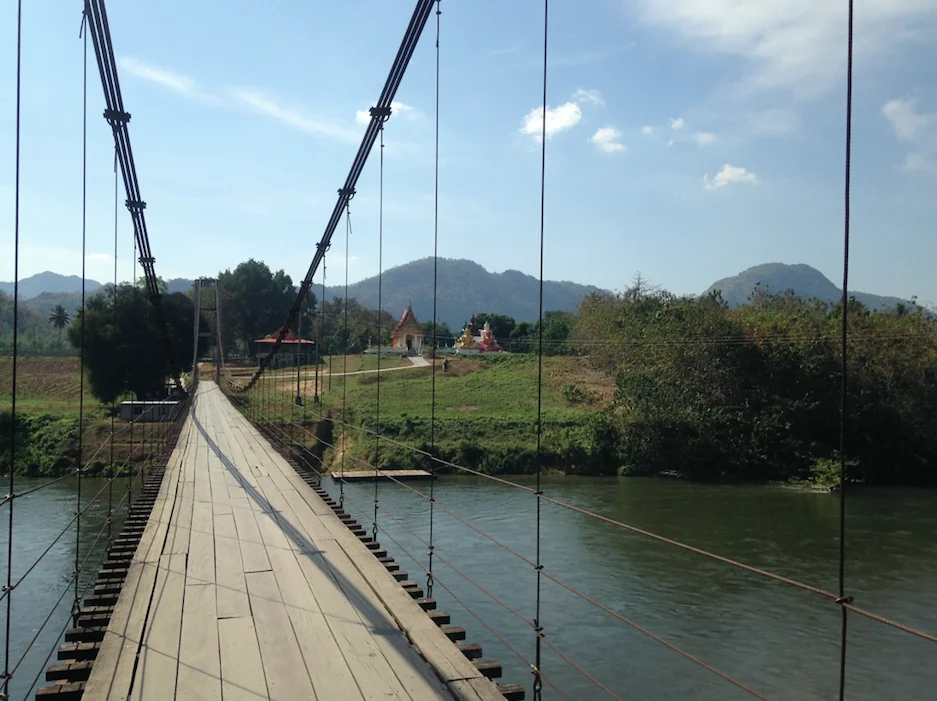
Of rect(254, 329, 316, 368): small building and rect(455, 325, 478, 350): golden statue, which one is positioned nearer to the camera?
rect(254, 329, 316, 368): small building

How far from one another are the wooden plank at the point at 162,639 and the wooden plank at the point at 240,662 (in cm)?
16

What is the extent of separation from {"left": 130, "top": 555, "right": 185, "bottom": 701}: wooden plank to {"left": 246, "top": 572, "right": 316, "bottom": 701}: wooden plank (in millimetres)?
290

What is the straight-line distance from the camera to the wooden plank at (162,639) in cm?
251

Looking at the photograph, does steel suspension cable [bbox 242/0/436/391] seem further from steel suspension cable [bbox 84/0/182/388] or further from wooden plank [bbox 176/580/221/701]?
wooden plank [bbox 176/580/221/701]

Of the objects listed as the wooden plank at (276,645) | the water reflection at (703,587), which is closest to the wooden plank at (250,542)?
the wooden plank at (276,645)

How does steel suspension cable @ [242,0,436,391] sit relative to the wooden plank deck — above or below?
above

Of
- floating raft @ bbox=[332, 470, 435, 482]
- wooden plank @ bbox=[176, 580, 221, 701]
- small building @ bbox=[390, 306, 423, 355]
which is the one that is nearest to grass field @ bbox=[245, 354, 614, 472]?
floating raft @ bbox=[332, 470, 435, 482]

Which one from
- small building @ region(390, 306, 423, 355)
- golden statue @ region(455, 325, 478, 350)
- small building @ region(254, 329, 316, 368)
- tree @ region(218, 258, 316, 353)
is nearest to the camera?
small building @ region(254, 329, 316, 368)

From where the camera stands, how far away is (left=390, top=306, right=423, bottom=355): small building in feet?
124

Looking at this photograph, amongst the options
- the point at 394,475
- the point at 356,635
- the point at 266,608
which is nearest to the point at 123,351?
the point at 394,475

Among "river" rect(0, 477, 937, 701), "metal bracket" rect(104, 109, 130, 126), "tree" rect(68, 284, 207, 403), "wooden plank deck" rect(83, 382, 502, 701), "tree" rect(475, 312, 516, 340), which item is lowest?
"river" rect(0, 477, 937, 701)

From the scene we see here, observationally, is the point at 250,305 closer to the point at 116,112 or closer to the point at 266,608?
the point at 116,112

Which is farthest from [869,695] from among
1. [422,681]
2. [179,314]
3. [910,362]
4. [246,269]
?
[246,269]

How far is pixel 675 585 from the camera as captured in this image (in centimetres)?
1034
